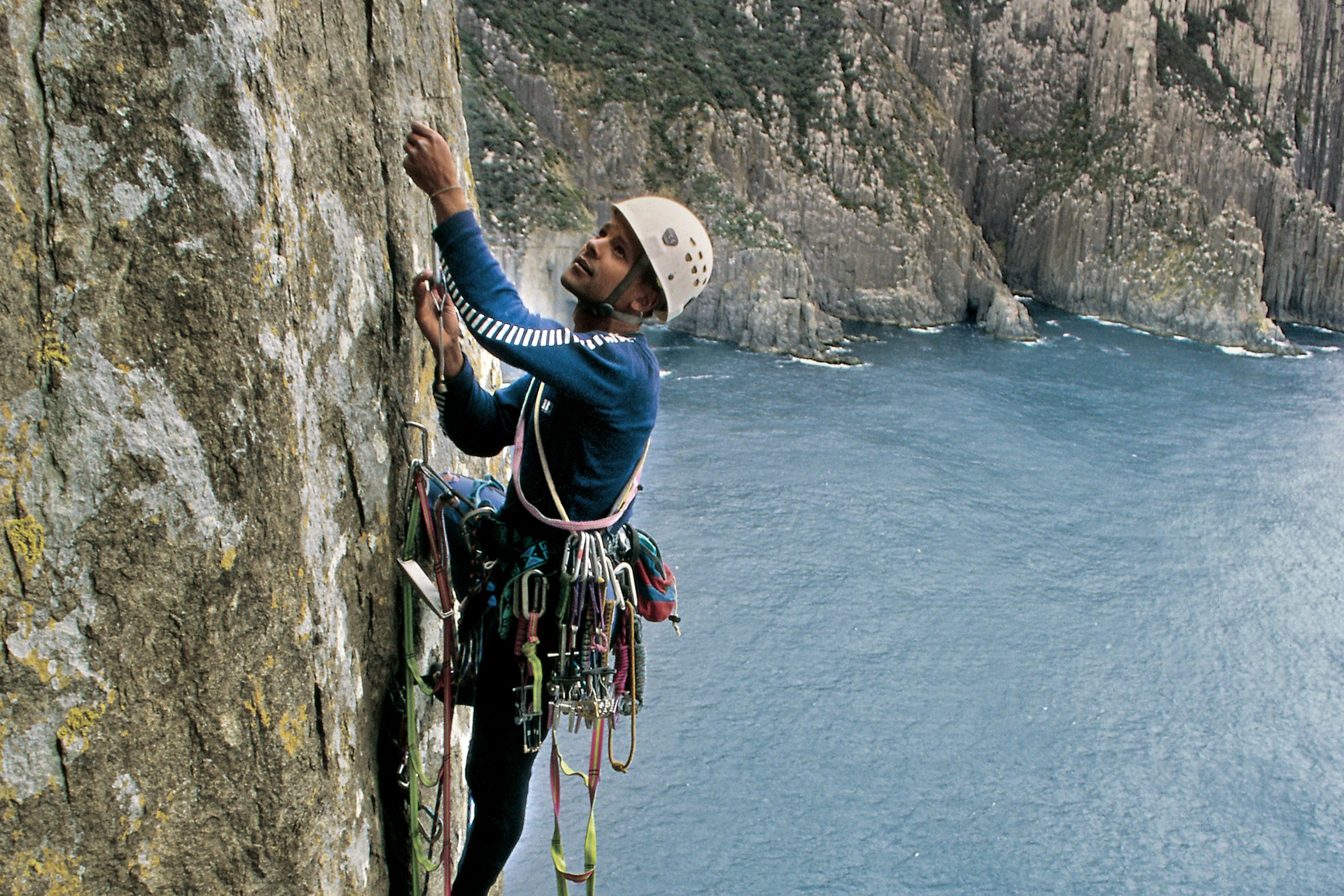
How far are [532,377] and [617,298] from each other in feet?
1.33

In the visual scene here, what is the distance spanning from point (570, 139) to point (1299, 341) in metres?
28.7

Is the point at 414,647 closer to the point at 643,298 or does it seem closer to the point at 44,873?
the point at 44,873

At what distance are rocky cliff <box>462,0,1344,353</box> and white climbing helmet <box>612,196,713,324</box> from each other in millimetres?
26709

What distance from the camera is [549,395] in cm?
300

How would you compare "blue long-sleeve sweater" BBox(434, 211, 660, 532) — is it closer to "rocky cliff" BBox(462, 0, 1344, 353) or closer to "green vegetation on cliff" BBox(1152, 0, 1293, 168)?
"rocky cliff" BBox(462, 0, 1344, 353)

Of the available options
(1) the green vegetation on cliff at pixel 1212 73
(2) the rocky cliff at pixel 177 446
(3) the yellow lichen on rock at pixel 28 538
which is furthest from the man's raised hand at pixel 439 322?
(1) the green vegetation on cliff at pixel 1212 73

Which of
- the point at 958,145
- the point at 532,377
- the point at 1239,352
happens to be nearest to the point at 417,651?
the point at 532,377

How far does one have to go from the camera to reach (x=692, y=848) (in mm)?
7008

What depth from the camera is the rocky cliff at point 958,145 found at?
3525 cm

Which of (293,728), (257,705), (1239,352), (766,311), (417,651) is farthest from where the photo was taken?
(1239,352)

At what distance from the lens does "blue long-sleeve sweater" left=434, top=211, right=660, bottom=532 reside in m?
2.59

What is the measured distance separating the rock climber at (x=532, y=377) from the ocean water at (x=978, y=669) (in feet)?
12.1

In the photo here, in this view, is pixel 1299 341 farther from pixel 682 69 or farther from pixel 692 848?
pixel 692 848

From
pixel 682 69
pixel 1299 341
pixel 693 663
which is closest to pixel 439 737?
pixel 693 663
